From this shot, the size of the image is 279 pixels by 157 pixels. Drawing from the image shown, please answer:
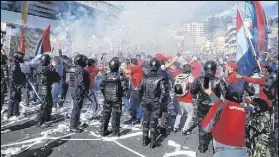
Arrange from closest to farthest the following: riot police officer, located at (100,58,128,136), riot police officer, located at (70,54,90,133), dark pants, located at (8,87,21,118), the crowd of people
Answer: the crowd of people, riot police officer, located at (100,58,128,136), riot police officer, located at (70,54,90,133), dark pants, located at (8,87,21,118)

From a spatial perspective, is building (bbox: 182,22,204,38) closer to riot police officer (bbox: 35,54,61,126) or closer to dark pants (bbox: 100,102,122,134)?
riot police officer (bbox: 35,54,61,126)

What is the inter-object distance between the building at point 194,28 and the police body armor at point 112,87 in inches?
373

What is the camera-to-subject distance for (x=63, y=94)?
12359mm

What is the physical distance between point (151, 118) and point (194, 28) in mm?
11214

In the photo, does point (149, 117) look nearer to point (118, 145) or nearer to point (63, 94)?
point (118, 145)

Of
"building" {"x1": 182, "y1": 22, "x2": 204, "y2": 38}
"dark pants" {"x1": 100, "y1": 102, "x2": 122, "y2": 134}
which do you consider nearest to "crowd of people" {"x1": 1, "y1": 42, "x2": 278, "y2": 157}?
"dark pants" {"x1": 100, "y1": 102, "x2": 122, "y2": 134}

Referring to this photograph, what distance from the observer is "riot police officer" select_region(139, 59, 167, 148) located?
6996 millimetres

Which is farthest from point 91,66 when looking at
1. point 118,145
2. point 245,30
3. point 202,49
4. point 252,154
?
point 202,49

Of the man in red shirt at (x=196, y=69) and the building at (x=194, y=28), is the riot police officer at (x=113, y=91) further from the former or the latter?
the building at (x=194, y=28)

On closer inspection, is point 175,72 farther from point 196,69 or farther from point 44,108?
point 44,108

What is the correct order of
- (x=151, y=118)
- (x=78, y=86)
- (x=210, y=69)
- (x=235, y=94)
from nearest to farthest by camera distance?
(x=235, y=94) → (x=210, y=69) → (x=151, y=118) → (x=78, y=86)

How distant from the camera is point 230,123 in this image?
4.13 metres

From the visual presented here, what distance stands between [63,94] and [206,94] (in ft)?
24.4

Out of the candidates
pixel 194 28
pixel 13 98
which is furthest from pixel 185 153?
pixel 194 28
